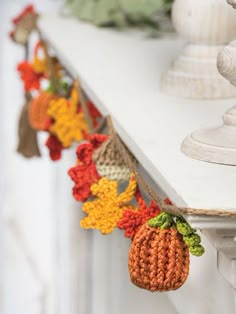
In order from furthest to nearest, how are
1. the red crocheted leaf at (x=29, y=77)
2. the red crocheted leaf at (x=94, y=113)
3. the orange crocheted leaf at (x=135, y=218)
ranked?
the red crocheted leaf at (x=29, y=77), the red crocheted leaf at (x=94, y=113), the orange crocheted leaf at (x=135, y=218)

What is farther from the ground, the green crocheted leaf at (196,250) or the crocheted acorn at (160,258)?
the green crocheted leaf at (196,250)

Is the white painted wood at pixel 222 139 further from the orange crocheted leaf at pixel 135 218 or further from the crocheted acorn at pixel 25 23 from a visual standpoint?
the crocheted acorn at pixel 25 23

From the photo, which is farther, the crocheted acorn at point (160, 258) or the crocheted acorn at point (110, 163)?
the crocheted acorn at point (110, 163)

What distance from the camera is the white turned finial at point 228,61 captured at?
1.77 feet

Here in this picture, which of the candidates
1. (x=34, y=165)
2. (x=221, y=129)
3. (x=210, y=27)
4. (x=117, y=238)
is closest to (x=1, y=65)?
(x=34, y=165)

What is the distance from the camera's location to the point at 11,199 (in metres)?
1.85

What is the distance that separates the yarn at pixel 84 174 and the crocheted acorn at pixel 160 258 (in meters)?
0.12

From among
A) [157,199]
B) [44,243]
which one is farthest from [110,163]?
[44,243]

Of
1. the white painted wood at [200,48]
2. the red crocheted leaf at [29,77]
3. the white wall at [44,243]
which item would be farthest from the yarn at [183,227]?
the red crocheted leaf at [29,77]

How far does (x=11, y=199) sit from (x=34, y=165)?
15 centimetres

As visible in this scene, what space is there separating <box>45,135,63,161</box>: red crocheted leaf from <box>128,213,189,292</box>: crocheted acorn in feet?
1.47

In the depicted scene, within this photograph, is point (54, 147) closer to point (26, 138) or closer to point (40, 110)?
point (40, 110)

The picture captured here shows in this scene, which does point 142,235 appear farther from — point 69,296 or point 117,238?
point 69,296

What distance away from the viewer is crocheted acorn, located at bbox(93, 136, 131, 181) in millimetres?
656
